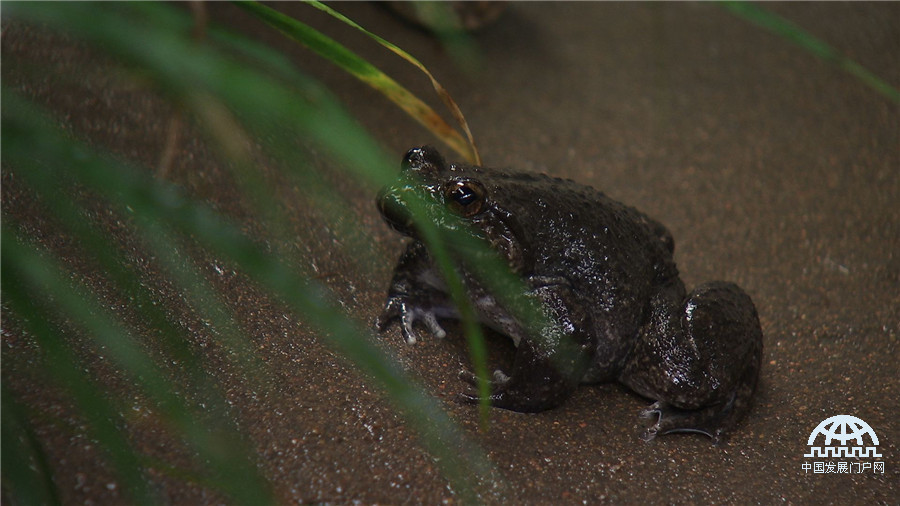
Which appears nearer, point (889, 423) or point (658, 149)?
point (889, 423)

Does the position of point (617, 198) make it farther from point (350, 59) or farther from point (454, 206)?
point (350, 59)

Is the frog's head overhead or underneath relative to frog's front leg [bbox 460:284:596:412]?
overhead

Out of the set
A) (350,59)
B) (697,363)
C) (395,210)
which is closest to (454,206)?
(395,210)

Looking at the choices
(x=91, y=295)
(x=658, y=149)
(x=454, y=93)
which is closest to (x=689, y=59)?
(x=658, y=149)

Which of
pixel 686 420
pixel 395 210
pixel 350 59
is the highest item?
pixel 350 59

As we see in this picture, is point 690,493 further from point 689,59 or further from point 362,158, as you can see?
point 689,59

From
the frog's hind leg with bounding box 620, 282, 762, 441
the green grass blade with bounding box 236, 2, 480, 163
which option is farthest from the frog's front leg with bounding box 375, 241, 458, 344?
the frog's hind leg with bounding box 620, 282, 762, 441

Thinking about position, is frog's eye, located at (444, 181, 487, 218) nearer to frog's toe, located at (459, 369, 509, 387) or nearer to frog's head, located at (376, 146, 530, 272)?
frog's head, located at (376, 146, 530, 272)
